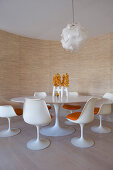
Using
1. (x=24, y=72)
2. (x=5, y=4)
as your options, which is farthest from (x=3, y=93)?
(x=5, y=4)

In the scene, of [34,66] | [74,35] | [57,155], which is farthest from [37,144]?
[34,66]

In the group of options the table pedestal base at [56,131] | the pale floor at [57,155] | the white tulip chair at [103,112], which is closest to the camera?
the pale floor at [57,155]

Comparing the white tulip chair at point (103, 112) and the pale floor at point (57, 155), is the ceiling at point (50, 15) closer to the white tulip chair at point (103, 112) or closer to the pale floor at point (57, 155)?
the white tulip chair at point (103, 112)

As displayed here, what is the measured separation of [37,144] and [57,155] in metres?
0.47

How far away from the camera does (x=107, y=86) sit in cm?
394

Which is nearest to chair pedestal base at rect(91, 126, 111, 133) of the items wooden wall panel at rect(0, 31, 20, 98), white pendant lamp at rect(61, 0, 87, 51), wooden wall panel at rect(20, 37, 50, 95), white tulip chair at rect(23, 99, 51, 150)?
white tulip chair at rect(23, 99, 51, 150)

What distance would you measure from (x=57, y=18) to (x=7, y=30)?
176 centimetres

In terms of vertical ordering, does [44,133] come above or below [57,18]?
below

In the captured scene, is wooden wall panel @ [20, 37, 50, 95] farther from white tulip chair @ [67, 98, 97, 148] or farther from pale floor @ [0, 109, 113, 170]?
white tulip chair @ [67, 98, 97, 148]

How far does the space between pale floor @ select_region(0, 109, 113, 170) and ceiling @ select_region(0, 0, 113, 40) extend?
108 inches

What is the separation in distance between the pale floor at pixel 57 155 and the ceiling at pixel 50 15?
274 centimetres

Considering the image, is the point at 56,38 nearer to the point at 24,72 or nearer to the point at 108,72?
the point at 24,72

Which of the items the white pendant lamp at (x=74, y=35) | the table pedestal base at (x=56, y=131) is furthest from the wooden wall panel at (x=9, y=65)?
the white pendant lamp at (x=74, y=35)

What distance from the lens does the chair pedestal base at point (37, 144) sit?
2.20 metres
